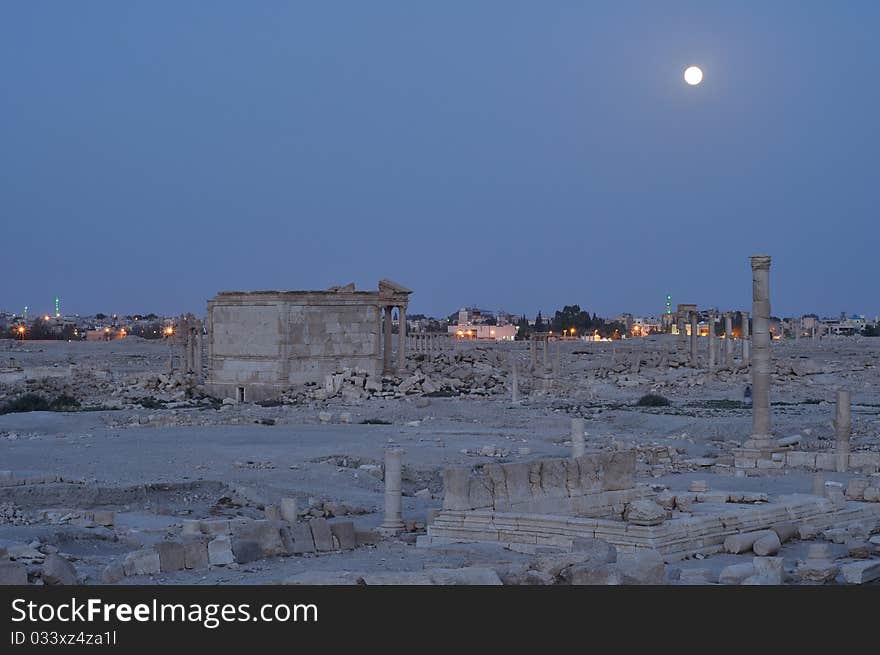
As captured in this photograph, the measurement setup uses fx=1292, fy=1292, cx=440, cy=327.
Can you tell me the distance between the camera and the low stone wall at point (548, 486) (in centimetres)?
1434

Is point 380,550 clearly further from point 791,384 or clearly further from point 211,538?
point 791,384

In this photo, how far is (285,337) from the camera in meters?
33.7

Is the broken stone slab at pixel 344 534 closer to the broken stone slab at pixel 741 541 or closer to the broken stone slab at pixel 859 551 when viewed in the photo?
the broken stone slab at pixel 741 541

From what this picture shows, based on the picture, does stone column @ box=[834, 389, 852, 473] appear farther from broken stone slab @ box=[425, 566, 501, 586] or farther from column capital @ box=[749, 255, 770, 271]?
broken stone slab @ box=[425, 566, 501, 586]

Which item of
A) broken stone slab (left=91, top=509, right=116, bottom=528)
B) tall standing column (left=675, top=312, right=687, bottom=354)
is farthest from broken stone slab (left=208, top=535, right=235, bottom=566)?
tall standing column (left=675, top=312, right=687, bottom=354)

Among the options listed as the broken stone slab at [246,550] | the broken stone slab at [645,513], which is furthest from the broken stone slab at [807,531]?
the broken stone slab at [246,550]

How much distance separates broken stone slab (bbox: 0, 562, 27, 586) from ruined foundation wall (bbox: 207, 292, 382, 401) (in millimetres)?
23162

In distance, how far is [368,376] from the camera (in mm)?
34250

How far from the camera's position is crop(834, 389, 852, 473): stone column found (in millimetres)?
20891

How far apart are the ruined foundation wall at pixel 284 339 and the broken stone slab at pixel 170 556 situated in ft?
71.1

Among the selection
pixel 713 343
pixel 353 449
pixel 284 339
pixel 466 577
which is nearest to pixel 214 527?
pixel 466 577

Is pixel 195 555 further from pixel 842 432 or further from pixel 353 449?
pixel 842 432

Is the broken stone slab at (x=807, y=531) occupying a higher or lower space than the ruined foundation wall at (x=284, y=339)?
lower
